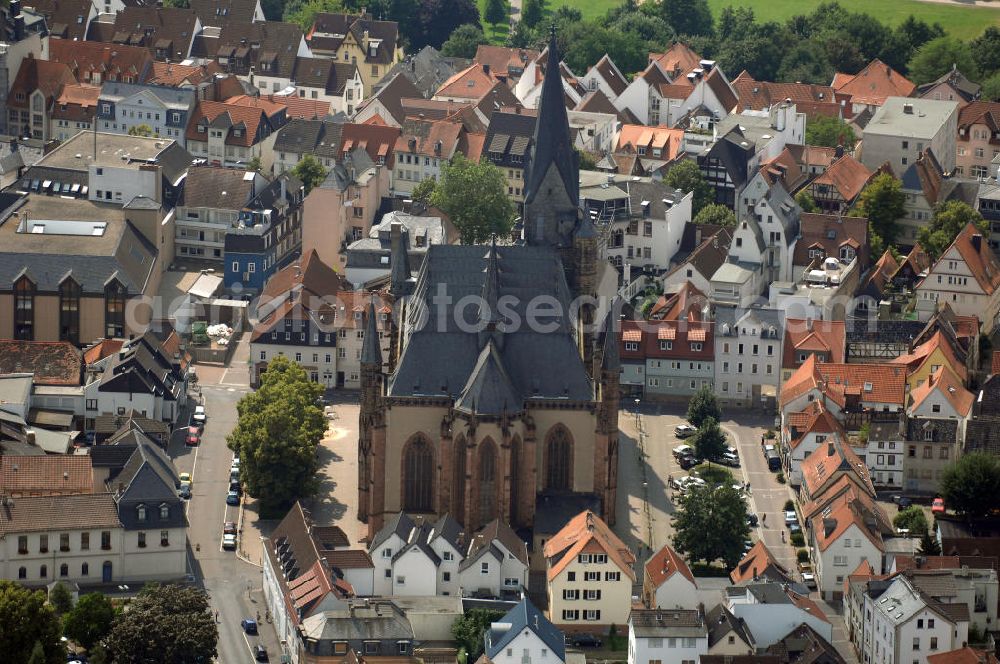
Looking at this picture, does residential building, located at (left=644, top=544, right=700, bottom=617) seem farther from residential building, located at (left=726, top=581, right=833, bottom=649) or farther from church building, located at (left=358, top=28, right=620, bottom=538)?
church building, located at (left=358, top=28, right=620, bottom=538)

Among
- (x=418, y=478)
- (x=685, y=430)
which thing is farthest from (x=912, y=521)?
(x=418, y=478)

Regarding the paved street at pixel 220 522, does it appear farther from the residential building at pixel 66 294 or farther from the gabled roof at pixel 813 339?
the gabled roof at pixel 813 339

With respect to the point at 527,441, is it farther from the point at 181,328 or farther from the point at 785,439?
the point at 181,328

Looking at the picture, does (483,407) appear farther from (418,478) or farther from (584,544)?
(584,544)

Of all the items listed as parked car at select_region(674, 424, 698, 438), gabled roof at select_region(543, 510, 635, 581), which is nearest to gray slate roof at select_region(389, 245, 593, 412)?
gabled roof at select_region(543, 510, 635, 581)

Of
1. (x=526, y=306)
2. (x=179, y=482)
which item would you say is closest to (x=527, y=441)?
(x=526, y=306)

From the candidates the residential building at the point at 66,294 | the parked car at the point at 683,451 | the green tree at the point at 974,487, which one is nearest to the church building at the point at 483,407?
the parked car at the point at 683,451
